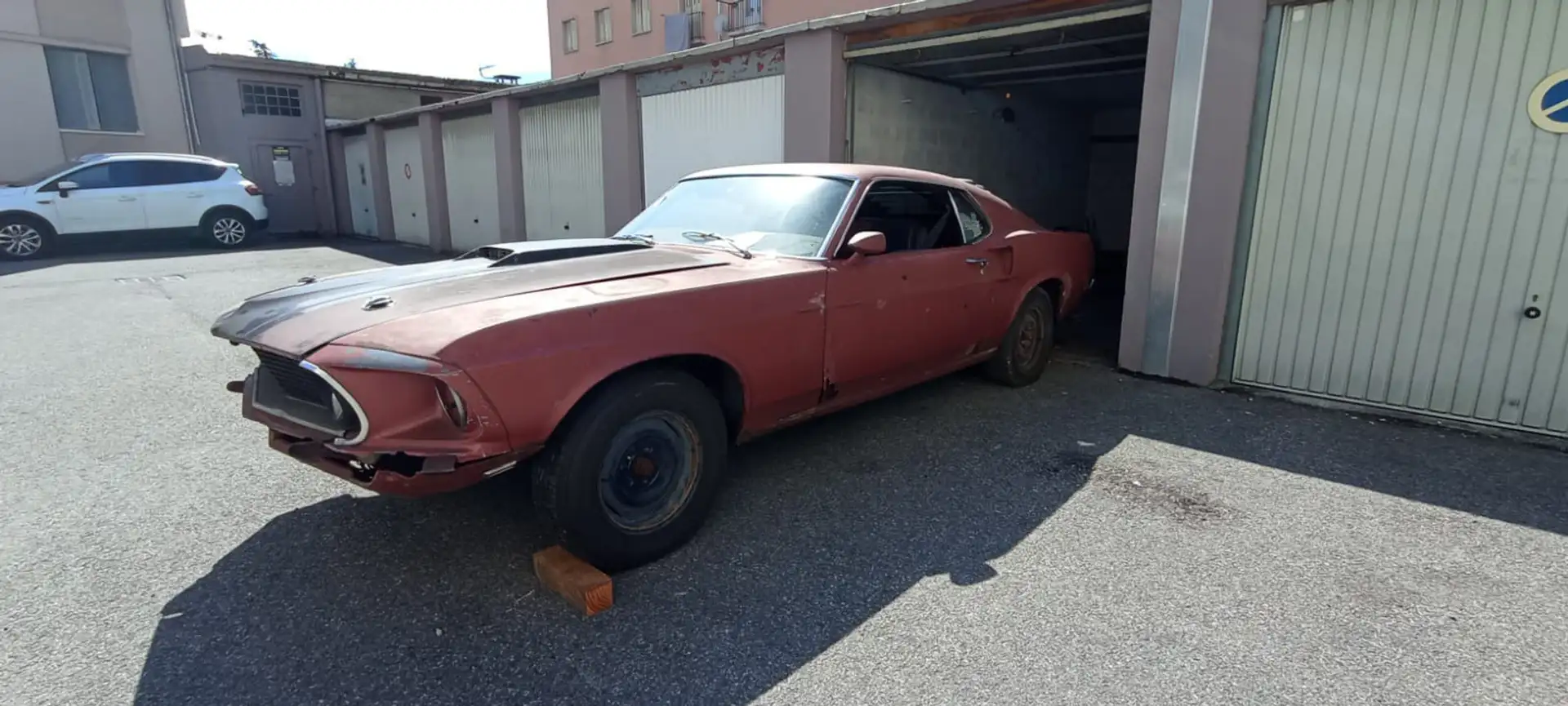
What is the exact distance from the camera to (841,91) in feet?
24.7

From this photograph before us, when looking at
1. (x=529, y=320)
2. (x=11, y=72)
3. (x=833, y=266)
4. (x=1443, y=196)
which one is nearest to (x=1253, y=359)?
(x=1443, y=196)

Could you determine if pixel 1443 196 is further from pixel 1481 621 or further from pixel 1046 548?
pixel 1046 548

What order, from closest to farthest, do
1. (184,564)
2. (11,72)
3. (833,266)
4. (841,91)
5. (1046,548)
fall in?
(184,564), (1046,548), (833,266), (841,91), (11,72)

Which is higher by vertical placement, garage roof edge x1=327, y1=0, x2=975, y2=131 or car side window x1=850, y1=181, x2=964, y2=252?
garage roof edge x1=327, y1=0, x2=975, y2=131

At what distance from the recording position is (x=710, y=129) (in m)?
8.98

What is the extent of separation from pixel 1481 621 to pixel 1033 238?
127 inches

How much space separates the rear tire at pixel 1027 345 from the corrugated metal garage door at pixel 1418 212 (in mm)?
1356

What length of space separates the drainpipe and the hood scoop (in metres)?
17.6

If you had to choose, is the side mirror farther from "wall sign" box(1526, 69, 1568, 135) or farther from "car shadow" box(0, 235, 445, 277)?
"car shadow" box(0, 235, 445, 277)

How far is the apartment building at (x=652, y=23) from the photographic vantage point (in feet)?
73.9

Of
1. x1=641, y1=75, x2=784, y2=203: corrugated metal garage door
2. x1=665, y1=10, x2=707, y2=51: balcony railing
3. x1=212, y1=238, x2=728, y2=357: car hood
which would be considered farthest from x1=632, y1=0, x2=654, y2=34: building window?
x1=212, y1=238, x2=728, y2=357: car hood

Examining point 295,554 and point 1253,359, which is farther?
point 1253,359

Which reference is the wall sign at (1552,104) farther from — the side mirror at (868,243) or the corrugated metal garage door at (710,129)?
the corrugated metal garage door at (710,129)

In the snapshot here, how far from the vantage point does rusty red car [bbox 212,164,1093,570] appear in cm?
247
